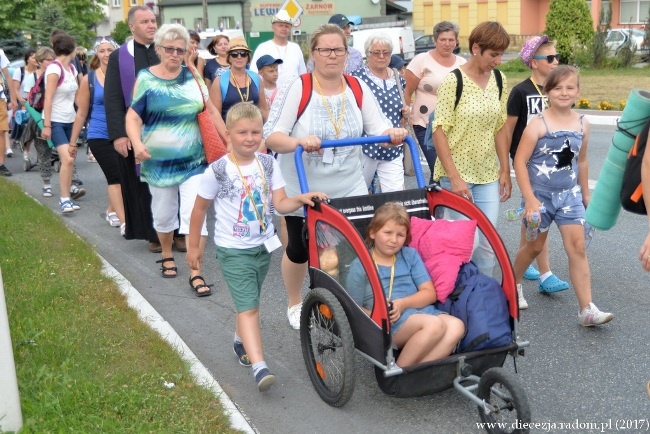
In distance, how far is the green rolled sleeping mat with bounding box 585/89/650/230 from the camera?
368 centimetres

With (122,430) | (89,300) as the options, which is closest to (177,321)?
(89,300)

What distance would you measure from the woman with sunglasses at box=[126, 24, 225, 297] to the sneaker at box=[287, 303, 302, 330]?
0.97 metres

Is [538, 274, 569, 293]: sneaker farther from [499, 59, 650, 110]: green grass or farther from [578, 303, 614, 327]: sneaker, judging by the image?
[499, 59, 650, 110]: green grass

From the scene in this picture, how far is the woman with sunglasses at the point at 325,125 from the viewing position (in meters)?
4.98

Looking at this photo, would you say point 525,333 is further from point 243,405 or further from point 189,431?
point 189,431

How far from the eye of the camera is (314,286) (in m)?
4.66

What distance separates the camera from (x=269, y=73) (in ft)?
29.9

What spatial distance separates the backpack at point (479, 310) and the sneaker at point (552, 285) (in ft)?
6.25

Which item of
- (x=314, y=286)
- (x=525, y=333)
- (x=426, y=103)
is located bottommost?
(x=525, y=333)

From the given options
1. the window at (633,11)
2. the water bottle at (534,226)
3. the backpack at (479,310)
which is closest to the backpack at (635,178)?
the backpack at (479,310)

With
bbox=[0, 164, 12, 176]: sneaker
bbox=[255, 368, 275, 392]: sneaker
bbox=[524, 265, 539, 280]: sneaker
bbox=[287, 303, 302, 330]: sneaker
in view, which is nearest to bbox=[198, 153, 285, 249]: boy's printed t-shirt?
bbox=[255, 368, 275, 392]: sneaker

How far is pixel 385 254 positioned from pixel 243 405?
1.07 meters

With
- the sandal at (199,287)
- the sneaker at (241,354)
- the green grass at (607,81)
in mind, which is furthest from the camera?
the green grass at (607,81)

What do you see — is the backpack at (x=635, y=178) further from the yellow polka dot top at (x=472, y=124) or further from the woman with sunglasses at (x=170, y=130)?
the woman with sunglasses at (x=170, y=130)
